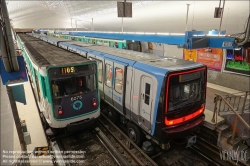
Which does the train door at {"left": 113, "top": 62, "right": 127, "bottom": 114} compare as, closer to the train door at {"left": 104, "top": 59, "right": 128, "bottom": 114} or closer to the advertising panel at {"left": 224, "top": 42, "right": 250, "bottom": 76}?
the train door at {"left": 104, "top": 59, "right": 128, "bottom": 114}

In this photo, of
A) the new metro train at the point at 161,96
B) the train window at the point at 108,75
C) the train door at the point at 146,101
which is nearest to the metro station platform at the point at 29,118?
the new metro train at the point at 161,96

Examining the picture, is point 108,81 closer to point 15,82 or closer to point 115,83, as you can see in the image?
point 115,83

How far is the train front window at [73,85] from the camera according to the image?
16.5 feet

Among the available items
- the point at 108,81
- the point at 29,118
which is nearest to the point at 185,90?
the point at 108,81

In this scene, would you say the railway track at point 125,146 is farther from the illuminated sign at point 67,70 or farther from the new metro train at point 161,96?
the illuminated sign at point 67,70

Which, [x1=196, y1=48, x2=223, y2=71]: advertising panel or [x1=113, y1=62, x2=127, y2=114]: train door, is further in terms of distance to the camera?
[x1=196, y1=48, x2=223, y2=71]: advertising panel

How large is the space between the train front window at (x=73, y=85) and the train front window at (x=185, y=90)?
106 inches

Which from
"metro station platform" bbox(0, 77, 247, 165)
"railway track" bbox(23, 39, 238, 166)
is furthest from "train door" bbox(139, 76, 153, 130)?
"metro station platform" bbox(0, 77, 247, 165)

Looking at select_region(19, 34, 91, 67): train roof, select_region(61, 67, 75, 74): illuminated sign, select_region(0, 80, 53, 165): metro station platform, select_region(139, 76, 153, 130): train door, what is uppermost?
select_region(19, 34, 91, 67): train roof

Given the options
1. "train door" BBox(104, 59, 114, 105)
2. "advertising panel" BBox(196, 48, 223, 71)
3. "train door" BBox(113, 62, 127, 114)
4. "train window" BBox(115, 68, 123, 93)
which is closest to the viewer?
"train door" BBox(113, 62, 127, 114)

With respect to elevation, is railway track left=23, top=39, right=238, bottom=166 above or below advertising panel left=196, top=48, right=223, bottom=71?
below

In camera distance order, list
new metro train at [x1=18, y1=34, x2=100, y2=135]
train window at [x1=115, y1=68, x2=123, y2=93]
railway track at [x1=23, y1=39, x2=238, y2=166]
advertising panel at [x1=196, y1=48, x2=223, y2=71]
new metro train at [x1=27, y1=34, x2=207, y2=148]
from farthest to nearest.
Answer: advertising panel at [x1=196, y1=48, x2=223, y2=71] → train window at [x1=115, y1=68, x2=123, y2=93] → railway track at [x1=23, y1=39, x2=238, y2=166] → new metro train at [x1=18, y1=34, x2=100, y2=135] → new metro train at [x1=27, y1=34, x2=207, y2=148]

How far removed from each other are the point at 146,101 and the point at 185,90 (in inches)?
43.8

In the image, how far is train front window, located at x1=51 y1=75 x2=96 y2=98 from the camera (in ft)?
16.5
